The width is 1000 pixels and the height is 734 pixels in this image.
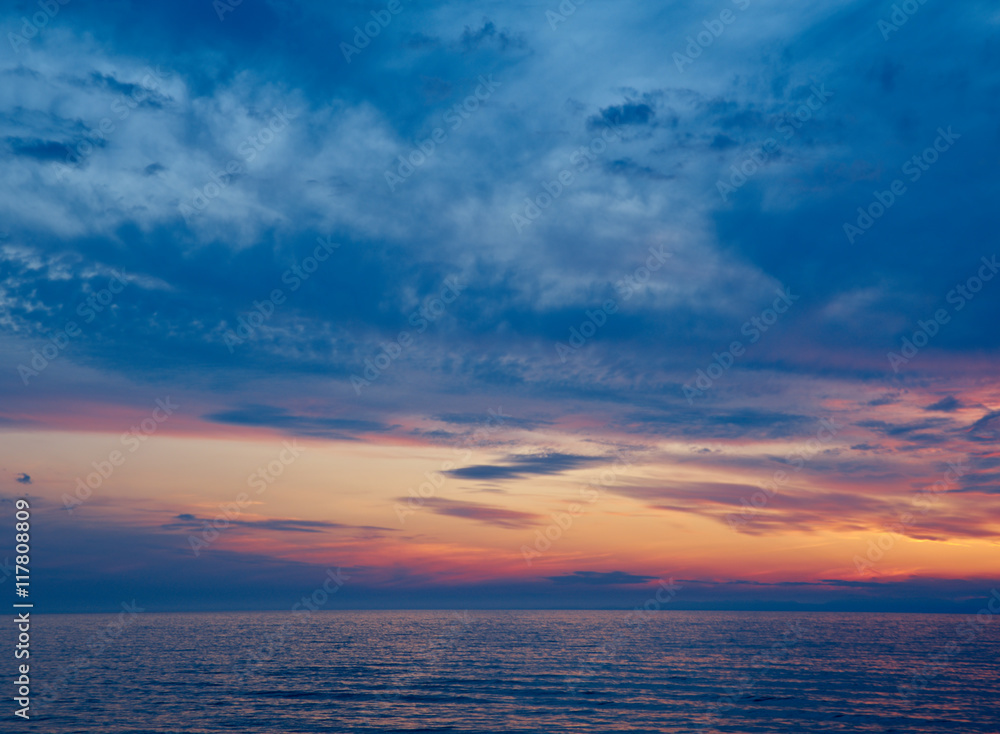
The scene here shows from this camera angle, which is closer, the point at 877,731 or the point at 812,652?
the point at 877,731

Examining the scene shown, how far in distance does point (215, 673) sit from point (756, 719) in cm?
6416

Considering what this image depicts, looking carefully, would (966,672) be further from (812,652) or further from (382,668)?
(382,668)

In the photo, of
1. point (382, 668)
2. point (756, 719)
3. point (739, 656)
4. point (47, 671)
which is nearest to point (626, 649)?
point (739, 656)

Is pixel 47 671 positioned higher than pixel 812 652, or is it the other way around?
pixel 47 671

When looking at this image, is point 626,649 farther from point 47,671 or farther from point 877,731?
point 47,671

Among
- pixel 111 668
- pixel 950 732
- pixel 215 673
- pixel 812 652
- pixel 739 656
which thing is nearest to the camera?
pixel 950 732

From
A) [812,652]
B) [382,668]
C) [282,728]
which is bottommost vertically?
[812,652]

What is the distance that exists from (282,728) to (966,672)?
86456 millimetres

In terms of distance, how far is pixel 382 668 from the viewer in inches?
3327

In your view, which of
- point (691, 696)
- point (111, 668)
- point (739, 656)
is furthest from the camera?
point (739, 656)

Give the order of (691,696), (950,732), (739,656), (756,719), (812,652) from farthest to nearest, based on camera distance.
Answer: (812,652)
(739,656)
(691,696)
(756,719)
(950,732)

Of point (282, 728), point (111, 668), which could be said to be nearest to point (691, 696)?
point (282, 728)

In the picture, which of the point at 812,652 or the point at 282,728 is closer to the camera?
the point at 282,728

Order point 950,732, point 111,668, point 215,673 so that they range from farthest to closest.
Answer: point 111,668
point 215,673
point 950,732
